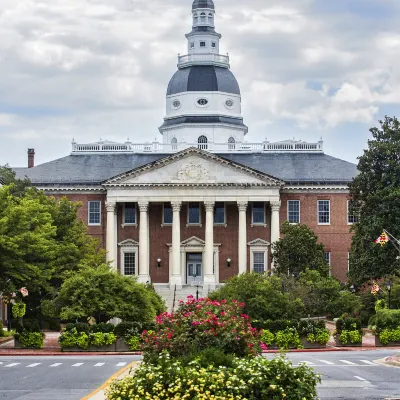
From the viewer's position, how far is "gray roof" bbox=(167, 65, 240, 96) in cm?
10475

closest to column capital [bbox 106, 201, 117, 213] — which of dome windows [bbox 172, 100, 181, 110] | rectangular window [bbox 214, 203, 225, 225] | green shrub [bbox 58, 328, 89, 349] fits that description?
rectangular window [bbox 214, 203, 225, 225]

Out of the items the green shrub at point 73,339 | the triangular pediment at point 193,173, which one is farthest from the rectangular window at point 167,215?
the green shrub at point 73,339

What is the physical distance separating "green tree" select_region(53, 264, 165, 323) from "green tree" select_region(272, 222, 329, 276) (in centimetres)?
2530

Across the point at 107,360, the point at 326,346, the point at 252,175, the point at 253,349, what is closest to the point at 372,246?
the point at 326,346

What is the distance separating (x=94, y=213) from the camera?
301 ft

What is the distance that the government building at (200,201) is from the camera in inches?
3479

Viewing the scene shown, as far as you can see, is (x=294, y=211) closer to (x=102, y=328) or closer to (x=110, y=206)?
(x=110, y=206)

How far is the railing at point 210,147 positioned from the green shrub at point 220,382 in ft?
256

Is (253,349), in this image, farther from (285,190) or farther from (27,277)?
(285,190)

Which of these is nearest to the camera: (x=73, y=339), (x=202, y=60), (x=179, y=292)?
(x=73, y=339)

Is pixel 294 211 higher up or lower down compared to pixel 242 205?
lower down

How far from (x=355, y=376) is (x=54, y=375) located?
9279 millimetres

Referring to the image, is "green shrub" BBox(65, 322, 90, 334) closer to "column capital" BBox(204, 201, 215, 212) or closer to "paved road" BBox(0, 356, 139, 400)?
"paved road" BBox(0, 356, 139, 400)

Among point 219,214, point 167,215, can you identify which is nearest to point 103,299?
point 167,215
